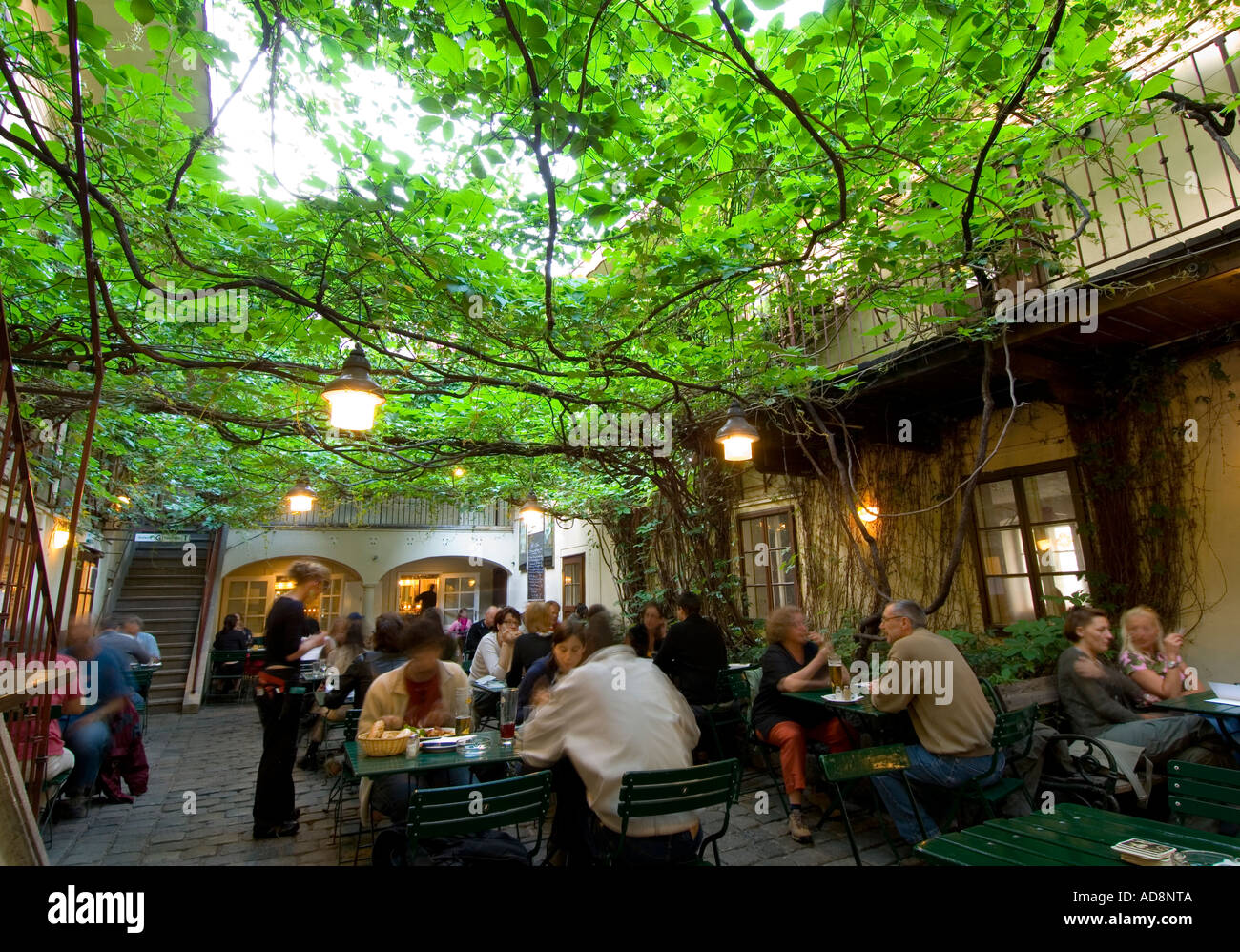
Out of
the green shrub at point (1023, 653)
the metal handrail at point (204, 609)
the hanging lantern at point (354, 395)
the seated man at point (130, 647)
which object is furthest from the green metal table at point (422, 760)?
the metal handrail at point (204, 609)

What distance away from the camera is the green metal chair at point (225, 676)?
10.9 metres

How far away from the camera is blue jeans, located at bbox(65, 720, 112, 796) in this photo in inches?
203

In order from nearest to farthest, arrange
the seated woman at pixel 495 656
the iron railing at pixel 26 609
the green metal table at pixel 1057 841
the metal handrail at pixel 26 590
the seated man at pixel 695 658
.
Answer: the green metal table at pixel 1057 841, the metal handrail at pixel 26 590, the iron railing at pixel 26 609, the seated man at pixel 695 658, the seated woman at pixel 495 656

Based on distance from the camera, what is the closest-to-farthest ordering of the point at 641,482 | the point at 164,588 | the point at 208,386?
1. the point at 208,386
2. the point at 641,482
3. the point at 164,588

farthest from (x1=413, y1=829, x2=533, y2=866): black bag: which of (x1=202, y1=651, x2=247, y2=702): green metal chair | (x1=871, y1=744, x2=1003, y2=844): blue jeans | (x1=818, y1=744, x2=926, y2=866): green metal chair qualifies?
(x1=202, y1=651, x2=247, y2=702): green metal chair

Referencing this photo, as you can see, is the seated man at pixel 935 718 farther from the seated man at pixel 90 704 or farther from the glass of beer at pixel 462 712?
the seated man at pixel 90 704

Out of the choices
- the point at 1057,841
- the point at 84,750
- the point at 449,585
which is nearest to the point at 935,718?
the point at 1057,841

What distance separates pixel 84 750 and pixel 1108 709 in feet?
26.6

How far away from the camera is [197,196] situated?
3621mm

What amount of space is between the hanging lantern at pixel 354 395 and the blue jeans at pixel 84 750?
3.88 m

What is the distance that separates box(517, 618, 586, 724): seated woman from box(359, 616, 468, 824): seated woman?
55 centimetres

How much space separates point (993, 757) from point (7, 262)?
22.1 feet
